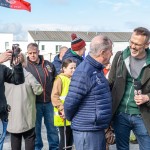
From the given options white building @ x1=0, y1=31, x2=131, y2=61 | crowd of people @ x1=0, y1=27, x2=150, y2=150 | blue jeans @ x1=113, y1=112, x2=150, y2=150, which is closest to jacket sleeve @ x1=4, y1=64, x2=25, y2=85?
crowd of people @ x1=0, y1=27, x2=150, y2=150

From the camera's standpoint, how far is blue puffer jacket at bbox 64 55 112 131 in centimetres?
364

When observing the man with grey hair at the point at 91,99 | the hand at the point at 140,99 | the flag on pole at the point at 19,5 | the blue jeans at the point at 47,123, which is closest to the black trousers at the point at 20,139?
the blue jeans at the point at 47,123

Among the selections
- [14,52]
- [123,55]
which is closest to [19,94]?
[14,52]

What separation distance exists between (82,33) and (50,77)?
6386 cm

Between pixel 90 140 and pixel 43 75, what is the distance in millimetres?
2490

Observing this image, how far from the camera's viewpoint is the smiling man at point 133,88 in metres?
4.02

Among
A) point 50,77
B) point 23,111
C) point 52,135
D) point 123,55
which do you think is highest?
point 123,55

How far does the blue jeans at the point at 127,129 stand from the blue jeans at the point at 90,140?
49cm

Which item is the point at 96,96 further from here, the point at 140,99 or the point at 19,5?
the point at 19,5

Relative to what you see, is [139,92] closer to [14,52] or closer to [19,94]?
[14,52]

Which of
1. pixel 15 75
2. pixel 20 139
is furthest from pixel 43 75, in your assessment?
pixel 15 75

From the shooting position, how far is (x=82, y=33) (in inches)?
2739

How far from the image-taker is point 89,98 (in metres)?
3.67

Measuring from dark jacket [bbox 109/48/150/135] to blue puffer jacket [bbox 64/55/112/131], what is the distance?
Answer: 0.41m
